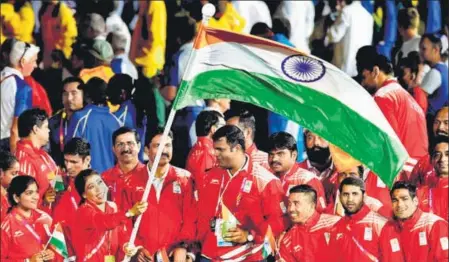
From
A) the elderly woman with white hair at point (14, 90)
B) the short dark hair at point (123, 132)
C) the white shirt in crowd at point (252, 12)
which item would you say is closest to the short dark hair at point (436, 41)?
the white shirt in crowd at point (252, 12)

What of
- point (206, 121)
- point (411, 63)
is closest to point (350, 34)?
point (411, 63)

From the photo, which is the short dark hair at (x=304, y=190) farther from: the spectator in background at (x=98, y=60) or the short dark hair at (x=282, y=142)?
the spectator in background at (x=98, y=60)

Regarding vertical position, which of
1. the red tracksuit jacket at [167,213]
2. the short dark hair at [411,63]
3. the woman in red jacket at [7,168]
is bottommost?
the red tracksuit jacket at [167,213]

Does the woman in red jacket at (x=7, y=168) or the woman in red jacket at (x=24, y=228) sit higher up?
the woman in red jacket at (x=7, y=168)

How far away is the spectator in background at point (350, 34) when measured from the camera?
80.4ft

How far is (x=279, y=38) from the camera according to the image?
22.7 metres

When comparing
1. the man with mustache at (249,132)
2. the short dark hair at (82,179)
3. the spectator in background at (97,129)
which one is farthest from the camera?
the spectator in background at (97,129)

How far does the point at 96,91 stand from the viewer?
20953mm

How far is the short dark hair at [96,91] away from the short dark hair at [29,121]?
84 cm

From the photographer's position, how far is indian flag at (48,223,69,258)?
18781 millimetres

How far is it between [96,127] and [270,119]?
7.20 ft

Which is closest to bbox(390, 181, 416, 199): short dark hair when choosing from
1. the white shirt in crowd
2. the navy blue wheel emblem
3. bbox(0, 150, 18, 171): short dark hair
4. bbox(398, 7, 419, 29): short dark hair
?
the navy blue wheel emblem

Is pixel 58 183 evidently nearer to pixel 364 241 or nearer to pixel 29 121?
pixel 29 121

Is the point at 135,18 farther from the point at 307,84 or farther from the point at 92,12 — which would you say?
the point at 307,84
